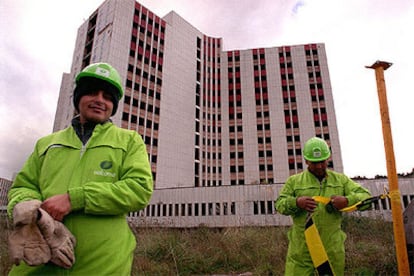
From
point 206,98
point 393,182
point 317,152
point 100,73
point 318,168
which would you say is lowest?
point 393,182

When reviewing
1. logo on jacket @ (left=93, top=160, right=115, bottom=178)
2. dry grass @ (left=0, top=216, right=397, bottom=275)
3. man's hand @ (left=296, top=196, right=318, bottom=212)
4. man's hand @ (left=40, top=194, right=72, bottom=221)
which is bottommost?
dry grass @ (left=0, top=216, right=397, bottom=275)

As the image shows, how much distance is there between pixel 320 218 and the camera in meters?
2.68

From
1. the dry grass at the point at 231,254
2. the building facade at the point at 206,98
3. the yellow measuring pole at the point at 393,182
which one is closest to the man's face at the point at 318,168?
the yellow measuring pole at the point at 393,182

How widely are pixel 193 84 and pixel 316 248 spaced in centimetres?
4020

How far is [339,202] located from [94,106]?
2325mm

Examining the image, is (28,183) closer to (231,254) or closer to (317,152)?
(317,152)

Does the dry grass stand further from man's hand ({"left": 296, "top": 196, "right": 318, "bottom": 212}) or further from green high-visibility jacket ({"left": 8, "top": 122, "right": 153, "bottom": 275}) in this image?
green high-visibility jacket ({"left": 8, "top": 122, "right": 153, "bottom": 275})

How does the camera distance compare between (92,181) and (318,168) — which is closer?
(92,181)

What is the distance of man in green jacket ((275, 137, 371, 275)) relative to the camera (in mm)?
2562

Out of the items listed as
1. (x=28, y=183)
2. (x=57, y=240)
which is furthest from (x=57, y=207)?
(x=28, y=183)

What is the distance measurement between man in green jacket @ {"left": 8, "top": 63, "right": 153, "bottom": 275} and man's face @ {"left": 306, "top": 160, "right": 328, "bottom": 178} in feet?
6.67

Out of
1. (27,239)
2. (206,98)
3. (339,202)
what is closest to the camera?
(27,239)

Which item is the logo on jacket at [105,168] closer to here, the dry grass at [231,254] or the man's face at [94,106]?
the man's face at [94,106]

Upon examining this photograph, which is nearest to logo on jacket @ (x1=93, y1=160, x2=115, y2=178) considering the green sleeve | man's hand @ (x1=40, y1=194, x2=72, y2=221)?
man's hand @ (x1=40, y1=194, x2=72, y2=221)
